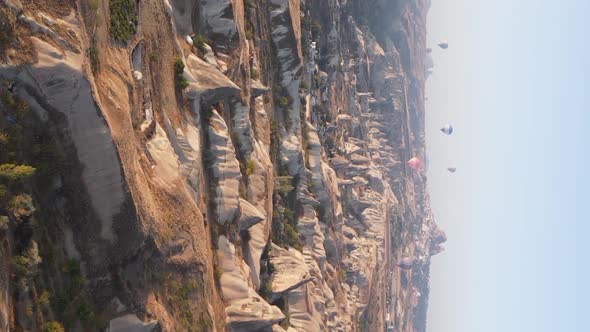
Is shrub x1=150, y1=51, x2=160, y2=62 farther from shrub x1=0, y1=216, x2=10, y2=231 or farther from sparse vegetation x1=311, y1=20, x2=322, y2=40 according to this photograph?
sparse vegetation x1=311, y1=20, x2=322, y2=40

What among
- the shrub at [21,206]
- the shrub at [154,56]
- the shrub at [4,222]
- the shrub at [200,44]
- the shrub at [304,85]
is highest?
the shrub at [304,85]

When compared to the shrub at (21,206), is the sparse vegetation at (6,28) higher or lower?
higher

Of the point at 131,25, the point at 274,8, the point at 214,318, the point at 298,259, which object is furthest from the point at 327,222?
the point at 131,25

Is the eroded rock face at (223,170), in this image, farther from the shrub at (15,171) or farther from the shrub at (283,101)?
the shrub at (283,101)

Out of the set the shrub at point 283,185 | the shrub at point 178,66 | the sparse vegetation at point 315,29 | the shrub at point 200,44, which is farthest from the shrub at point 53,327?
the sparse vegetation at point 315,29

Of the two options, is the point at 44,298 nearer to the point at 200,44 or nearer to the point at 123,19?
the point at 123,19

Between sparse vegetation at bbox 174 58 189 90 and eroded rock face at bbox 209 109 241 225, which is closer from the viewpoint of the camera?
sparse vegetation at bbox 174 58 189 90

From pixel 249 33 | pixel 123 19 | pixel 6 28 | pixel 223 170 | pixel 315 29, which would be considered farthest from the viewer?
pixel 315 29

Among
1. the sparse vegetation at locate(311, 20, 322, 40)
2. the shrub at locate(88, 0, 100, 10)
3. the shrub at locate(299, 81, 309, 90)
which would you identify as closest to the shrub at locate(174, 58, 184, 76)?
the shrub at locate(88, 0, 100, 10)

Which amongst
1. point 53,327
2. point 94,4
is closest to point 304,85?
point 94,4

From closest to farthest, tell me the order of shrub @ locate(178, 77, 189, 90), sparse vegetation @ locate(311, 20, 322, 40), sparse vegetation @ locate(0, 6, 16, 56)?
sparse vegetation @ locate(0, 6, 16, 56) → shrub @ locate(178, 77, 189, 90) → sparse vegetation @ locate(311, 20, 322, 40)
